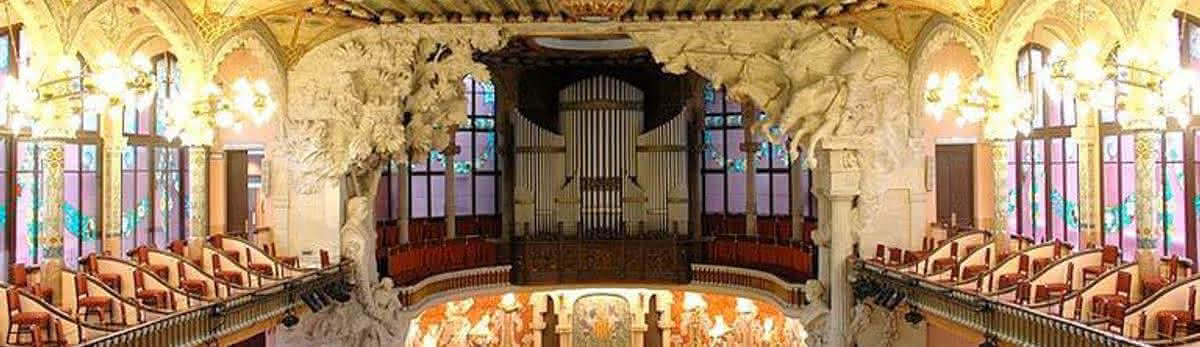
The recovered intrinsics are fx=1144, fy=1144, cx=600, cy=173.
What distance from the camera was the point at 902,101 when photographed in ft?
71.4

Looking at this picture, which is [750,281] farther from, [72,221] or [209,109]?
[72,221]

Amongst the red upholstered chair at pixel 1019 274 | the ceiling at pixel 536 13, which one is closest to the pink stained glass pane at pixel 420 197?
the ceiling at pixel 536 13

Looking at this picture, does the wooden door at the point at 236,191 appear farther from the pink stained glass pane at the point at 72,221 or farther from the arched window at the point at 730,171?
the arched window at the point at 730,171

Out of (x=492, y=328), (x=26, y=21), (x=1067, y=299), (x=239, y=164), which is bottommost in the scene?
(x=492, y=328)

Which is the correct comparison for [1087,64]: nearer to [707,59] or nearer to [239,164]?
[707,59]

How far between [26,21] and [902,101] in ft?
49.0

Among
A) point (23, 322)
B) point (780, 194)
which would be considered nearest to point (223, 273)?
point (23, 322)

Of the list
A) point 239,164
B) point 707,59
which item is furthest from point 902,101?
point 239,164

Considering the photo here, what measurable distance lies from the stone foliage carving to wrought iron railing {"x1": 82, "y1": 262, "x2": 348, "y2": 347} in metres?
2.75

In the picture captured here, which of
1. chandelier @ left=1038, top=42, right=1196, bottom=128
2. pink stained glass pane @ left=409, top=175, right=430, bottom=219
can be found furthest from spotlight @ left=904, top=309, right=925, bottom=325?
pink stained glass pane @ left=409, top=175, right=430, bottom=219

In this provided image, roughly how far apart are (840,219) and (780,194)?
5289 mm

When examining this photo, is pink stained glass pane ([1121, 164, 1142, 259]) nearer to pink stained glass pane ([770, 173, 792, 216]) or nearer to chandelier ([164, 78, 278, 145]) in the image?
pink stained glass pane ([770, 173, 792, 216])

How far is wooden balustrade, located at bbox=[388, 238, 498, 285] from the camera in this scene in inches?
984

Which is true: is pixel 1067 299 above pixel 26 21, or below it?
below
